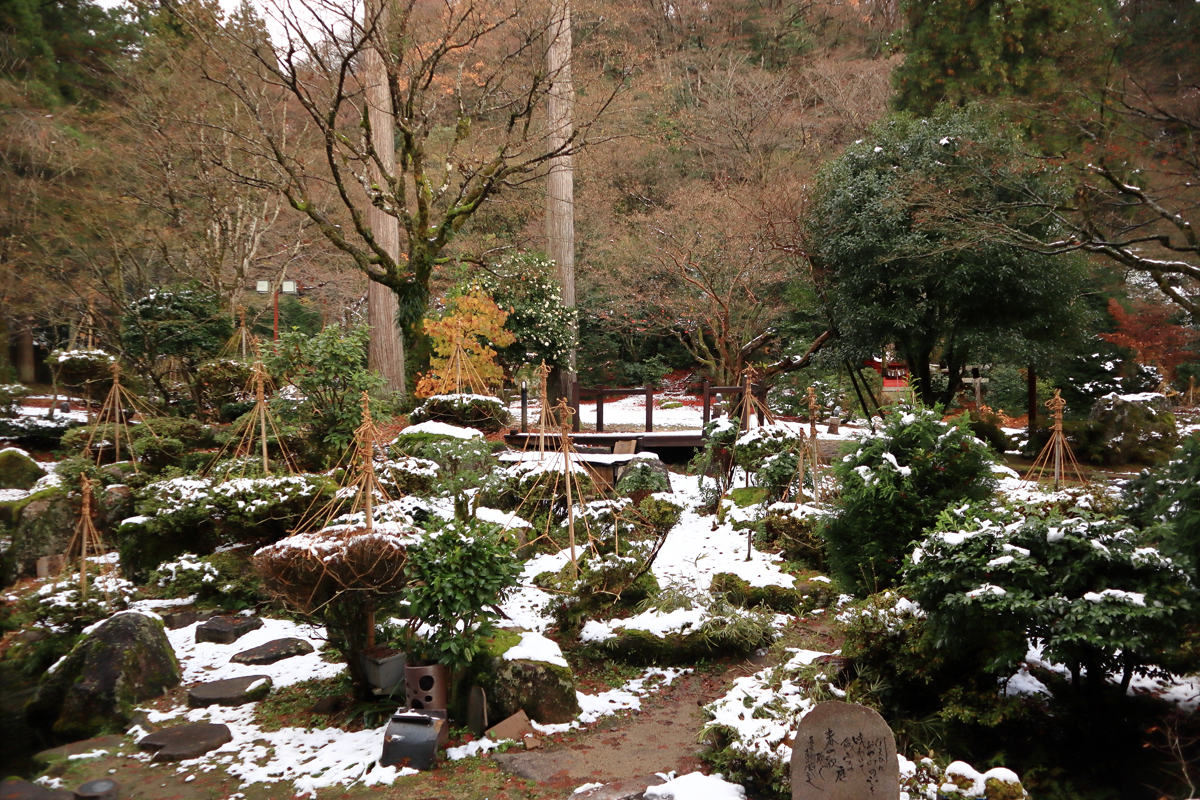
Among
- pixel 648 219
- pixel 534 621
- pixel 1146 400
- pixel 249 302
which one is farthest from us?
pixel 648 219

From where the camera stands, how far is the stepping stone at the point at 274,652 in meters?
6.47

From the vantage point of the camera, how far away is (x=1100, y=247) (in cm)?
919

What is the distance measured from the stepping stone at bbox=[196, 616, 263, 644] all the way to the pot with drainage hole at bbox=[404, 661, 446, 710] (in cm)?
270

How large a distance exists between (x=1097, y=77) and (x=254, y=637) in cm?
1395

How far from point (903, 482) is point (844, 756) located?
261 cm

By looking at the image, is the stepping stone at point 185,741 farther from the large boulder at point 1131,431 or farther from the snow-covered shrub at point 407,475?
the large boulder at point 1131,431

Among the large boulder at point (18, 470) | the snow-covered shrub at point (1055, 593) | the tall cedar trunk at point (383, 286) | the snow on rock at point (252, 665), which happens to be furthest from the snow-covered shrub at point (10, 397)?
the snow-covered shrub at point (1055, 593)

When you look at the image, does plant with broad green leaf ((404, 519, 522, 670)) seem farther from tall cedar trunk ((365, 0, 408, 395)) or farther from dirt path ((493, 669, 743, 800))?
tall cedar trunk ((365, 0, 408, 395))

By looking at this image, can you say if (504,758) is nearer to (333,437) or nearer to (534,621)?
(534,621)

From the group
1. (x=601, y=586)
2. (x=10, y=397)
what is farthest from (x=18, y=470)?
(x=601, y=586)

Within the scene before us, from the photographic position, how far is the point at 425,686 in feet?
16.7

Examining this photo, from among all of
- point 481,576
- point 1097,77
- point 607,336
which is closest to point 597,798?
point 481,576

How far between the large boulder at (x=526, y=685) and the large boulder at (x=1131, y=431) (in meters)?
9.88

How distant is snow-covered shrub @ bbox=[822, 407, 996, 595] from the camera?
5.83 meters
